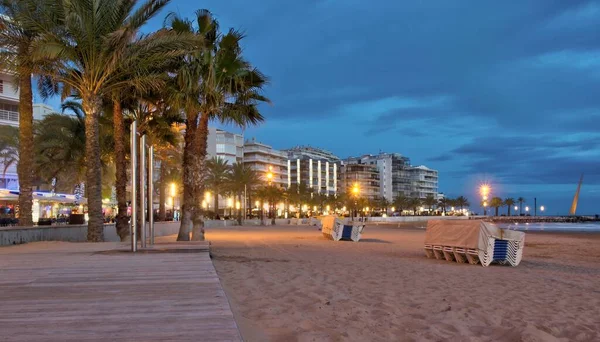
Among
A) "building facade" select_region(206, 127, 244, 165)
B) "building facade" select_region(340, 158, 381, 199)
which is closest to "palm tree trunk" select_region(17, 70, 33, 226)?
"building facade" select_region(206, 127, 244, 165)

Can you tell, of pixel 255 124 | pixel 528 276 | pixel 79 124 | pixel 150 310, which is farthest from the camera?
pixel 79 124

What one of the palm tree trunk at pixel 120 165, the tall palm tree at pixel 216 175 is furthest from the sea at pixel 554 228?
the palm tree trunk at pixel 120 165

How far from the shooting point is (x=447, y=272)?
1291cm

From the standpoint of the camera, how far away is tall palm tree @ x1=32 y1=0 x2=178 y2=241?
15523 millimetres

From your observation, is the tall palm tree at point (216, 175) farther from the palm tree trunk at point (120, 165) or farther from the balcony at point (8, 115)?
the palm tree trunk at point (120, 165)

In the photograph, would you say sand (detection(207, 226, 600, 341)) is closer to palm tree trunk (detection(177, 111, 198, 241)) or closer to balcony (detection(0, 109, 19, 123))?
palm tree trunk (detection(177, 111, 198, 241))

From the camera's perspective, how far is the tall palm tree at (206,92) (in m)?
17.6

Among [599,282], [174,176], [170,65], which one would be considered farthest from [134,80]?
[174,176]

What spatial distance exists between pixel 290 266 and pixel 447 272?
394 centimetres

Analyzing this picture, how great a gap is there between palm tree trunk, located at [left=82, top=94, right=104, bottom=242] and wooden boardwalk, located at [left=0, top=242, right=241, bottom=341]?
23.9 feet

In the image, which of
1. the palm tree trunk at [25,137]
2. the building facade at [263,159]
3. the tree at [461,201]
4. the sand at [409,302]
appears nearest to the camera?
the sand at [409,302]

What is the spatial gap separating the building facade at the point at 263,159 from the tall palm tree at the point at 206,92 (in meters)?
106

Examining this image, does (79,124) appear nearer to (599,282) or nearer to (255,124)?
(255,124)

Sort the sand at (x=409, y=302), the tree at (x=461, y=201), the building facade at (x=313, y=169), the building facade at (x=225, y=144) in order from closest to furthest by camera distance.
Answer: the sand at (x=409, y=302) → the building facade at (x=225, y=144) → the building facade at (x=313, y=169) → the tree at (x=461, y=201)
